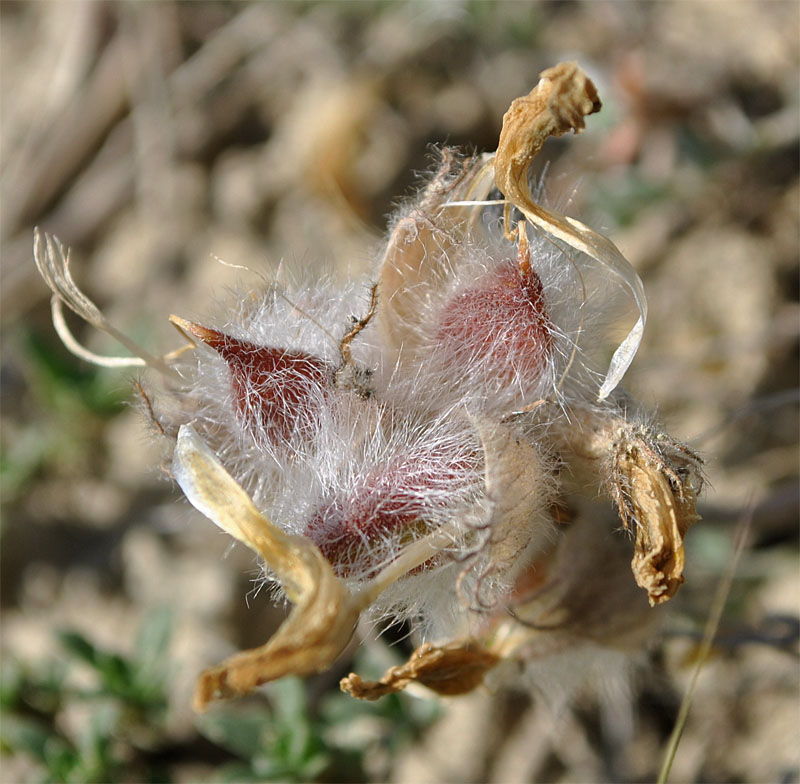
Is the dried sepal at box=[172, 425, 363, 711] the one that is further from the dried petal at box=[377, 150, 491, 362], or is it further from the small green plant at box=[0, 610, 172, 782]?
the small green plant at box=[0, 610, 172, 782]

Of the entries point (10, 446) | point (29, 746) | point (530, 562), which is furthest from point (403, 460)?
point (10, 446)

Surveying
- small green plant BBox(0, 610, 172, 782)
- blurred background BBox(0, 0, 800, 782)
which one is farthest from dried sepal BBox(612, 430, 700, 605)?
small green plant BBox(0, 610, 172, 782)

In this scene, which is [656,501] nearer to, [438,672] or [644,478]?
[644,478]

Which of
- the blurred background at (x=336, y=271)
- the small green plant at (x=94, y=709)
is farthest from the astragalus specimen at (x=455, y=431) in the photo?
the small green plant at (x=94, y=709)

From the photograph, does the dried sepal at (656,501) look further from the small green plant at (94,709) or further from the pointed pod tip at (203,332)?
the small green plant at (94,709)

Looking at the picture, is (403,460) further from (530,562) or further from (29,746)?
(29,746)

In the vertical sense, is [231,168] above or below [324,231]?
above

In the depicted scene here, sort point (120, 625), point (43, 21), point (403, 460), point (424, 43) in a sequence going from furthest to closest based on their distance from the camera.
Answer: point (43, 21), point (424, 43), point (120, 625), point (403, 460)
